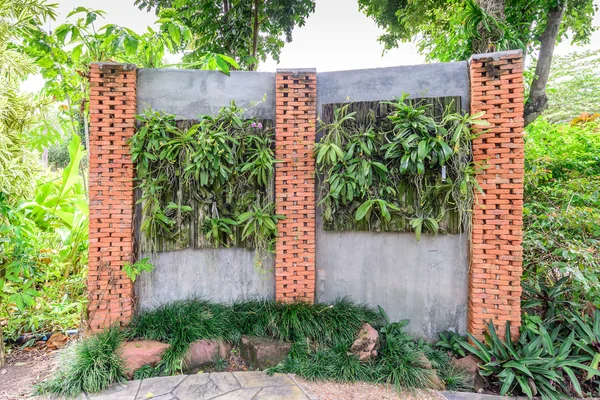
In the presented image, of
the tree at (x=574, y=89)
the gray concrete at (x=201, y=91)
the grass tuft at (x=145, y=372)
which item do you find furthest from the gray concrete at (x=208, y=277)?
the tree at (x=574, y=89)

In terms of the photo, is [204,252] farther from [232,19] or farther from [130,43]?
[232,19]

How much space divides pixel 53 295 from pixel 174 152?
2.79m

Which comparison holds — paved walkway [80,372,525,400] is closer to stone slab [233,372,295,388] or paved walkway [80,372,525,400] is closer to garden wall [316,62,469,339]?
stone slab [233,372,295,388]

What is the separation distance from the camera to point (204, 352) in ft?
10.2

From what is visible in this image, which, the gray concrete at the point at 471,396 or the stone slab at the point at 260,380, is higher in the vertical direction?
the stone slab at the point at 260,380

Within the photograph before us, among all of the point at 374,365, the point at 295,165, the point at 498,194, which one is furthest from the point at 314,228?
the point at 498,194

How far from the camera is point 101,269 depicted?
3.21 meters

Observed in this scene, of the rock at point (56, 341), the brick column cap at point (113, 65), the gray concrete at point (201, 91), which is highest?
the brick column cap at point (113, 65)

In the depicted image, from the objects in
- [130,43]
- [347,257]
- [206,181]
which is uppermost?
[130,43]

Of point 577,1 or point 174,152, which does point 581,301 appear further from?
point 577,1

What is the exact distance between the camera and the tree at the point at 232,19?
6168 mm

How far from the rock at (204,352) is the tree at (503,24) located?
512 cm

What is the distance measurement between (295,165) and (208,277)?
5.71 feet

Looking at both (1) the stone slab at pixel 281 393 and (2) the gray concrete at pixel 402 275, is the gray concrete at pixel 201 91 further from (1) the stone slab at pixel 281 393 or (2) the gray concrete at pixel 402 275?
(1) the stone slab at pixel 281 393
